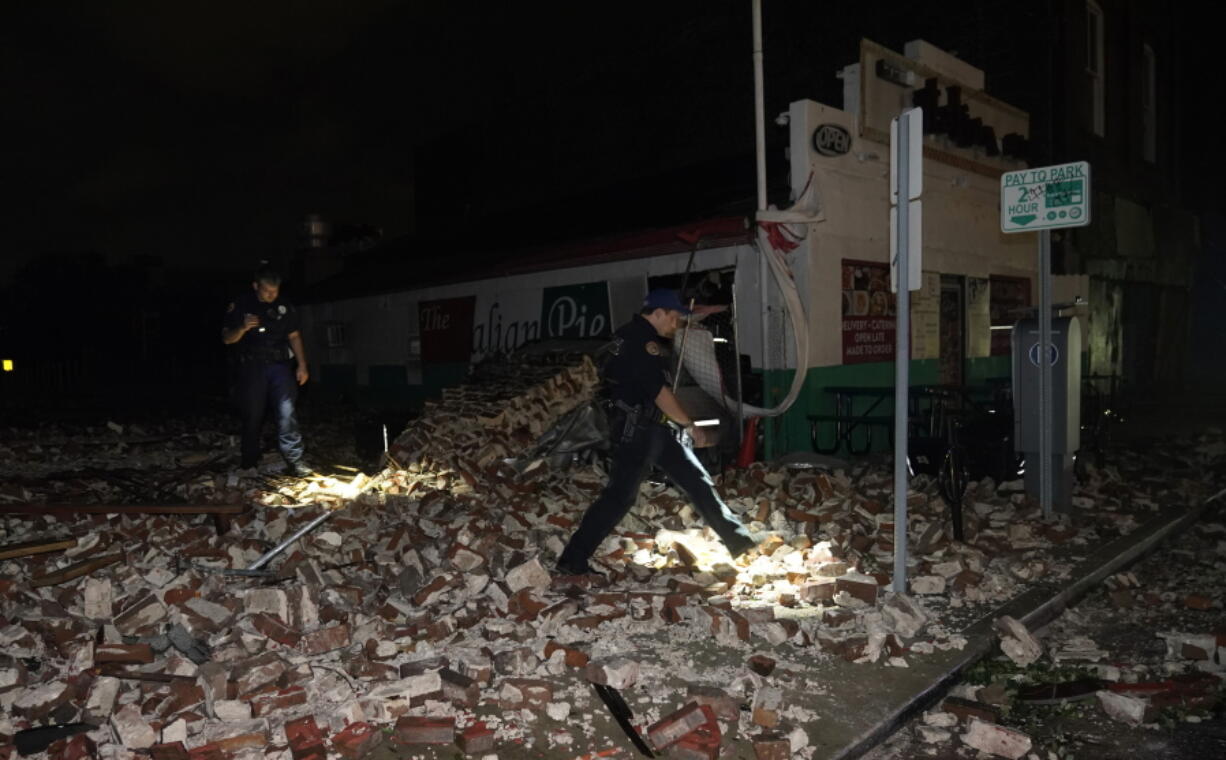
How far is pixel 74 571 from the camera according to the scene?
5.02 metres

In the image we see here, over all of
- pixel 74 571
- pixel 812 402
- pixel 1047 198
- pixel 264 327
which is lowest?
pixel 74 571

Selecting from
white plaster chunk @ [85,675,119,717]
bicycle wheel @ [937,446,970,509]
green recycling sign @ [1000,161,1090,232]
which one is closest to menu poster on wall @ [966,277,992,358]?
green recycling sign @ [1000,161,1090,232]

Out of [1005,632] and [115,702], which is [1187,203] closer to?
[1005,632]

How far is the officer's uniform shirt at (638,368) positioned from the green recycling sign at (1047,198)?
3.39 metres

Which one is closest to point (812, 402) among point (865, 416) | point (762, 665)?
point (865, 416)

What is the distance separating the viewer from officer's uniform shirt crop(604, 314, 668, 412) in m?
5.34

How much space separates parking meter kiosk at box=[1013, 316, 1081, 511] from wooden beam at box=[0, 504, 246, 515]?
6467mm

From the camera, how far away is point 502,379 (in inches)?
374

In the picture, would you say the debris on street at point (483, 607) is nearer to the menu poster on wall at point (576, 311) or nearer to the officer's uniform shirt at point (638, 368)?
the officer's uniform shirt at point (638, 368)

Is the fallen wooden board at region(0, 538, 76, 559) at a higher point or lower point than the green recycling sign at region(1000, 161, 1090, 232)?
lower

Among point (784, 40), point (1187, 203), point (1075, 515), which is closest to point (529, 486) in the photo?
point (1075, 515)

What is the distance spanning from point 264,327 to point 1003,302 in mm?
11966

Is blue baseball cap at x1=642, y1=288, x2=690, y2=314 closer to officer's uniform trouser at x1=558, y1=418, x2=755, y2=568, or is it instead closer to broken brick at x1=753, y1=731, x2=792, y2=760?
officer's uniform trouser at x1=558, y1=418, x2=755, y2=568

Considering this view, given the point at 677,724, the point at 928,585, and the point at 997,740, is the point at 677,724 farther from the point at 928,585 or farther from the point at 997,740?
the point at 928,585
